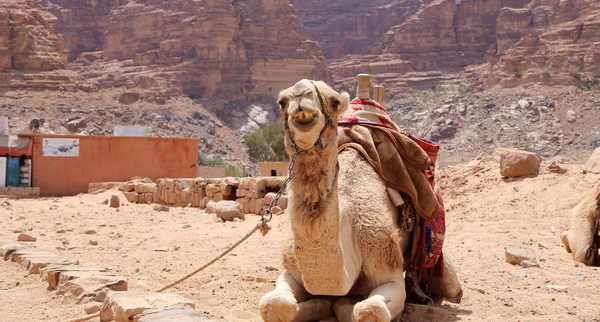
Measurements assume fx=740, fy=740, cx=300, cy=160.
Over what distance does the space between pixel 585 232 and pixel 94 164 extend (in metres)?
20.1

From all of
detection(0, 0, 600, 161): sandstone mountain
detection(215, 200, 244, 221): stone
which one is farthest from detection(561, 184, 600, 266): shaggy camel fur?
detection(0, 0, 600, 161): sandstone mountain

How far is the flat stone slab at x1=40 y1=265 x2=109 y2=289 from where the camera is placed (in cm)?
→ 707

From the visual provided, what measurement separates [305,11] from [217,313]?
129340mm

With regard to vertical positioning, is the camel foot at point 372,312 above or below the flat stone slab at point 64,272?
above

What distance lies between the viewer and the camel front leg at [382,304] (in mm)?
4574

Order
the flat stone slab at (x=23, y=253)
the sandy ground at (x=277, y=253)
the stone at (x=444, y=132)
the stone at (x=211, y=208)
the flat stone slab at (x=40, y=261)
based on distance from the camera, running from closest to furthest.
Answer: the sandy ground at (x=277, y=253) < the flat stone slab at (x=40, y=261) < the flat stone slab at (x=23, y=253) < the stone at (x=211, y=208) < the stone at (x=444, y=132)

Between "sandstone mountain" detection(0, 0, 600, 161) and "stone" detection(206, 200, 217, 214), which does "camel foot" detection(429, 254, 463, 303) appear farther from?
"sandstone mountain" detection(0, 0, 600, 161)

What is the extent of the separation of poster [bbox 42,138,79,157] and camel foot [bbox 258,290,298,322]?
2266cm

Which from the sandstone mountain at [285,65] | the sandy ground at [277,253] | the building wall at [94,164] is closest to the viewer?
the sandy ground at [277,253]

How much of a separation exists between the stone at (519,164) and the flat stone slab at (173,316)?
31.3 feet

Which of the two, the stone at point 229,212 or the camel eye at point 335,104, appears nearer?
the camel eye at point 335,104

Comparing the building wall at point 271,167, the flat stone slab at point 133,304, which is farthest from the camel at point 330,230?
the building wall at point 271,167

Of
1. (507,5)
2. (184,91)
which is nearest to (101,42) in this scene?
(184,91)

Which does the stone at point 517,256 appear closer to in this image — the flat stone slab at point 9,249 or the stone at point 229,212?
the flat stone slab at point 9,249
